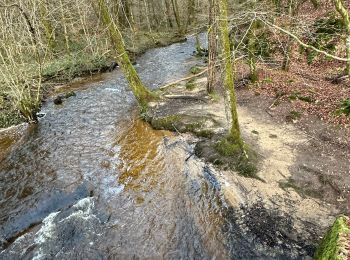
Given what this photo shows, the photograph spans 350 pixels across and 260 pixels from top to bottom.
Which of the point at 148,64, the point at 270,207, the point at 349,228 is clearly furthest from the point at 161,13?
the point at 349,228

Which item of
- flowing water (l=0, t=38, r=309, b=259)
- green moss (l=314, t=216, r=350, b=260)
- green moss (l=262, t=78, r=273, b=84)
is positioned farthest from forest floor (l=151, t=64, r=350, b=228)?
green moss (l=314, t=216, r=350, b=260)

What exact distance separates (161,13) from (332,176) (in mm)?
31506

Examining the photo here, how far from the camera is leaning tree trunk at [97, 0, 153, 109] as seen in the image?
1264cm

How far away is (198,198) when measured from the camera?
343 inches

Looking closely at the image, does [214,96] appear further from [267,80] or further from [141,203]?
[141,203]

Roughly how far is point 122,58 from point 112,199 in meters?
6.66

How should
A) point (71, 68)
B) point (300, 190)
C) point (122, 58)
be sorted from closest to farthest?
point (300, 190), point (122, 58), point (71, 68)

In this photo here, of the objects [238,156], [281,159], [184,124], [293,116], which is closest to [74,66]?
[184,124]

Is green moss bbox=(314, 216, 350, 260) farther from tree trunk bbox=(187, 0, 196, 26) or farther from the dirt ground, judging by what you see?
tree trunk bbox=(187, 0, 196, 26)

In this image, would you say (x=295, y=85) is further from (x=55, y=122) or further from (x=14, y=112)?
(x=14, y=112)

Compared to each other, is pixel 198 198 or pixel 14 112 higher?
pixel 14 112

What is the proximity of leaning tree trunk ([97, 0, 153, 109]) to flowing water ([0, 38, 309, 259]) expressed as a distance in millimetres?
1135

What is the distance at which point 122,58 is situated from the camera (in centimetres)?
1360

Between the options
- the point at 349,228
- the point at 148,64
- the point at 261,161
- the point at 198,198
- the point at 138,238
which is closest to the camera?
A: the point at 349,228
